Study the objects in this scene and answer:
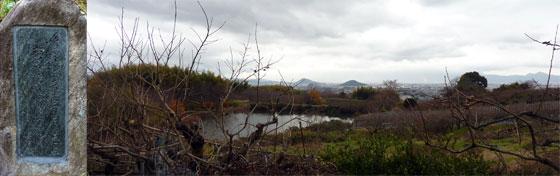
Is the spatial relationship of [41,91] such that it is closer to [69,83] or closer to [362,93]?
[69,83]

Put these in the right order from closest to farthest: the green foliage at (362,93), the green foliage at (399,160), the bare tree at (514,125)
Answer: the bare tree at (514,125)
the green foliage at (399,160)
the green foliage at (362,93)

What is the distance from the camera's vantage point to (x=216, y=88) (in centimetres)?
836

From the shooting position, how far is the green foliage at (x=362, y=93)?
23133 mm

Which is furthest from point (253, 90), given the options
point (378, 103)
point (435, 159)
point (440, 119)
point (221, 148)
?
point (378, 103)

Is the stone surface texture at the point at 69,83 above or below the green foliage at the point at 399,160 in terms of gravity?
above

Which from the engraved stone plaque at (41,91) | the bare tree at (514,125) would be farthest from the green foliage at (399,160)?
the engraved stone plaque at (41,91)

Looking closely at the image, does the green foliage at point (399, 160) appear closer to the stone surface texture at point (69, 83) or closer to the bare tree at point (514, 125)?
the bare tree at point (514, 125)

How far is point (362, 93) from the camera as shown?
939 inches

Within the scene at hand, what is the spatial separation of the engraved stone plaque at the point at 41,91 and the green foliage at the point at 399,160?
12.9ft

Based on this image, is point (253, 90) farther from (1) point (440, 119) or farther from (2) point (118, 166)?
(1) point (440, 119)

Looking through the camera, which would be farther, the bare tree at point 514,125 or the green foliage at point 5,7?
the bare tree at point 514,125

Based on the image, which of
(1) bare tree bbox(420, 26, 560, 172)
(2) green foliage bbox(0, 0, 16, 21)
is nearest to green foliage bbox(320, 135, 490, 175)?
(1) bare tree bbox(420, 26, 560, 172)

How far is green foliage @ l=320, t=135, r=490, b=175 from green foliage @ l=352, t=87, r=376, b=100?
16549mm

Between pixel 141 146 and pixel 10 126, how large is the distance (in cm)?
267
